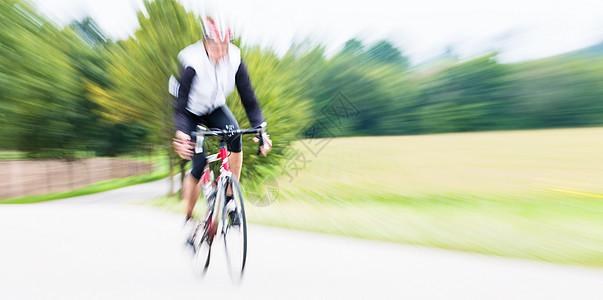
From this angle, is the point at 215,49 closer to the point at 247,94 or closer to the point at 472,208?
the point at 247,94

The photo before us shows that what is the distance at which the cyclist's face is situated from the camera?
316 centimetres

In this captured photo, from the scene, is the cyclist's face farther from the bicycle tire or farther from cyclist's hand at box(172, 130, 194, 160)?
the bicycle tire

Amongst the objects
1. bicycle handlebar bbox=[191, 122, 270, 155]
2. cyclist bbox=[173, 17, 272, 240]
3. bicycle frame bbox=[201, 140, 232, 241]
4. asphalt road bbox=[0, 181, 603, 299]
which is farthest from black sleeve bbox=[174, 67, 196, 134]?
asphalt road bbox=[0, 181, 603, 299]

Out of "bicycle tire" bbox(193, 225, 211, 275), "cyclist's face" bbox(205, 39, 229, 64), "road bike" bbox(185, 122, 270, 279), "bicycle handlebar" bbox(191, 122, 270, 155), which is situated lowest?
"bicycle tire" bbox(193, 225, 211, 275)

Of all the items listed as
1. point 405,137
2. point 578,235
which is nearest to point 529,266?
point 578,235

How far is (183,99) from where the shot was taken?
10.8 feet

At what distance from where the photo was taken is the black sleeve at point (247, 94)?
3.40m

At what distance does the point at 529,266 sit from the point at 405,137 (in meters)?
36.4

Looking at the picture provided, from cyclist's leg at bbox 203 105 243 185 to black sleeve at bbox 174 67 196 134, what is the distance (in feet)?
0.84

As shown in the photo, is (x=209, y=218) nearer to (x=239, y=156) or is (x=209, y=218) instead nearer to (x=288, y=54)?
(x=239, y=156)

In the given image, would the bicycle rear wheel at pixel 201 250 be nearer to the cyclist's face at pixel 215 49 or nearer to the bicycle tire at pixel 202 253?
the bicycle tire at pixel 202 253

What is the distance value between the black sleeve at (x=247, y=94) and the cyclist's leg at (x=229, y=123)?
0.53 ft

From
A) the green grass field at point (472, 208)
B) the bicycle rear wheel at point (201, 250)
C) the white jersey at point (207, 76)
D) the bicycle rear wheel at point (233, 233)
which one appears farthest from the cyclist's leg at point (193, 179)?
the green grass field at point (472, 208)

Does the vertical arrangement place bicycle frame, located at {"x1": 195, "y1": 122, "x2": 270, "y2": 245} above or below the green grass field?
above
